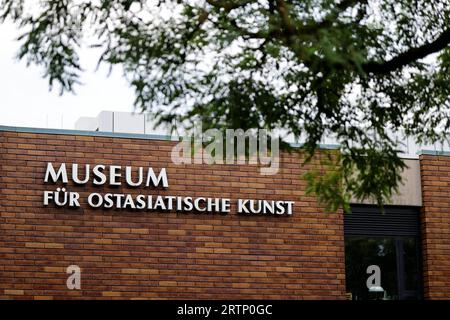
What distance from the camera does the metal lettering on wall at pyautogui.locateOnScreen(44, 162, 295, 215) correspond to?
49.8 feet

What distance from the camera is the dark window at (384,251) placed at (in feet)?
55.5

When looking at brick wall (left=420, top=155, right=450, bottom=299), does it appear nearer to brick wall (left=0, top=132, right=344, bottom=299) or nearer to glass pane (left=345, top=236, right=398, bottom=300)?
glass pane (left=345, top=236, right=398, bottom=300)

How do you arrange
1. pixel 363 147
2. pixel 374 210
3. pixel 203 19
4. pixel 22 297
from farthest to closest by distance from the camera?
pixel 374 210
pixel 22 297
pixel 363 147
pixel 203 19

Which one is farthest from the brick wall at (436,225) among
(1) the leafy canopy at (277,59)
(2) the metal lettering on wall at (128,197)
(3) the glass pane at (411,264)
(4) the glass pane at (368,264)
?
(1) the leafy canopy at (277,59)

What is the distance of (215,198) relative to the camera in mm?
15938

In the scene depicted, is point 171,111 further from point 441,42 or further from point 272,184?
point 272,184

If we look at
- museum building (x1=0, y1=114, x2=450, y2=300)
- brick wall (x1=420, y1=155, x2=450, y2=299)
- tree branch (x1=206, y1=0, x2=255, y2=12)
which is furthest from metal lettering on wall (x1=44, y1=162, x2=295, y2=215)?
tree branch (x1=206, y1=0, x2=255, y2=12)

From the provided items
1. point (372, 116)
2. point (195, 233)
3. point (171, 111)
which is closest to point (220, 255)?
point (195, 233)

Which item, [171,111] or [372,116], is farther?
[372,116]

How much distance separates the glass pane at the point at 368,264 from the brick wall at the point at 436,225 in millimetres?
625

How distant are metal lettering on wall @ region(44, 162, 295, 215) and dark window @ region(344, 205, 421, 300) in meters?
2.17

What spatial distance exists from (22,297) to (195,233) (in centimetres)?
302

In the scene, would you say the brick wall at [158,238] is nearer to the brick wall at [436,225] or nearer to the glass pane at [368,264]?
the glass pane at [368,264]

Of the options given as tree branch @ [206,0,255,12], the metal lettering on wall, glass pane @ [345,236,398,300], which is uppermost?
tree branch @ [206,0,255,12]
